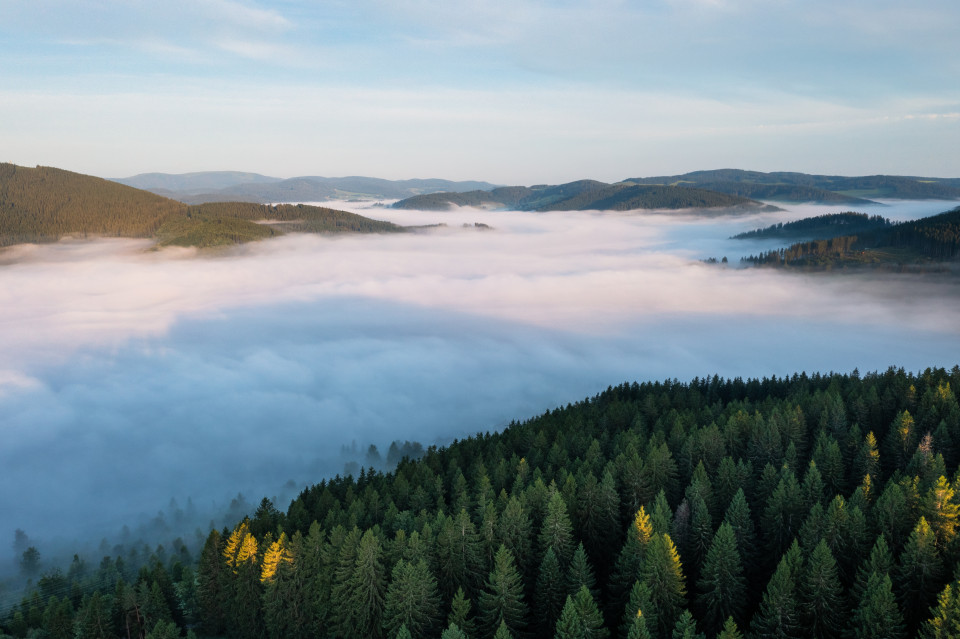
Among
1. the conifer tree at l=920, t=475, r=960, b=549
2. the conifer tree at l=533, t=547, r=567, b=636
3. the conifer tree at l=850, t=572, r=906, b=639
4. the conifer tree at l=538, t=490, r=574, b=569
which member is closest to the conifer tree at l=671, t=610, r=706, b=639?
the conifer tree at l=850, t=572, r=906, b=639

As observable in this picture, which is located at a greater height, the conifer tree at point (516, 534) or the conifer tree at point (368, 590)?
the conifer tree at point (516, 534)

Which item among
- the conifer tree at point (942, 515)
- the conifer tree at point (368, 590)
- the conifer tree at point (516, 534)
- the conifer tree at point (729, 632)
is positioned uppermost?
the conifer tree at point (942, 515)

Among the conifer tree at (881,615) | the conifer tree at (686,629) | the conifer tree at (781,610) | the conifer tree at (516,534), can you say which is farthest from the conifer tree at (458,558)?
the conifer tree at (881,615)

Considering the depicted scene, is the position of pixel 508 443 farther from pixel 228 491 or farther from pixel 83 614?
pixel 228 491

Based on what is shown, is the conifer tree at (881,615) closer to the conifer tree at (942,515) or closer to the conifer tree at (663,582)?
the conifer tree at (942,515)

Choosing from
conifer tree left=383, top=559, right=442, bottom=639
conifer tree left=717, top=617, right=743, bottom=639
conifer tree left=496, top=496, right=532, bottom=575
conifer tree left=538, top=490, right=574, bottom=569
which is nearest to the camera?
conifer tree left=717, top=617, right=743, bottom=639

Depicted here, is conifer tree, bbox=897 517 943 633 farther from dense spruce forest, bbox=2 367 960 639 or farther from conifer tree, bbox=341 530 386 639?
conifer tree, bbox=341 530 386 639
